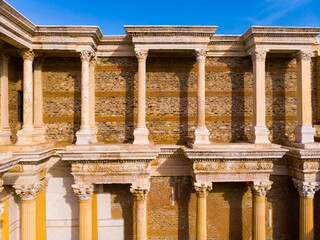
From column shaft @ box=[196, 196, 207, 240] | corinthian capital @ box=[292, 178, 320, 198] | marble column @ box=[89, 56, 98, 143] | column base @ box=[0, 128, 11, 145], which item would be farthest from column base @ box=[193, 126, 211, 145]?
column base @ box=[0, 128, 11, 145]

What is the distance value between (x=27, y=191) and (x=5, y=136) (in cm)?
284

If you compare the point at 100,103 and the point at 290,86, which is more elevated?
the point at 290,86

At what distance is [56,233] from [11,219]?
6.77 feet

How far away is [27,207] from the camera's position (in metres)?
8.59

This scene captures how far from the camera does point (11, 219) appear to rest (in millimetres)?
9242

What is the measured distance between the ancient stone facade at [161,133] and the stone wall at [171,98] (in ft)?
0.17

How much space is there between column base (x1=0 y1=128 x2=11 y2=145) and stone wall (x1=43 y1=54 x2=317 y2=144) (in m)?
1.62

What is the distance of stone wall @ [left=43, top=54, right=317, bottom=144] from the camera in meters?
10.4

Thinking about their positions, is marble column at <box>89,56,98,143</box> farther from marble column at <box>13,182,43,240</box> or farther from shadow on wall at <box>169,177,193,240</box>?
shadow on wall at <box>169,177,193,240</box>

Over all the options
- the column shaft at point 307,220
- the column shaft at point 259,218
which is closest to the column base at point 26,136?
the column shaft at point 259,218

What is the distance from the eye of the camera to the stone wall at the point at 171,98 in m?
10.4

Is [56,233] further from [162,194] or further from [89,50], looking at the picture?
[89,50]

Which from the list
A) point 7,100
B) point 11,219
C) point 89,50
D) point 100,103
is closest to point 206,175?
point 100,103

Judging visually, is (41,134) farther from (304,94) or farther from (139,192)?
(304,94)
